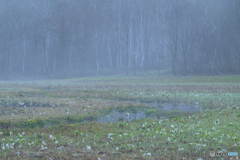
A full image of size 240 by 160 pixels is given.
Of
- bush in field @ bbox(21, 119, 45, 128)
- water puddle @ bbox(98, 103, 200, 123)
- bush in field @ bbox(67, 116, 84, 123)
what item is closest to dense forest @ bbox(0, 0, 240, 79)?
water puddle @ bbox(98, 103, 200, 123)

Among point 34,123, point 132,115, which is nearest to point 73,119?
point 34,123

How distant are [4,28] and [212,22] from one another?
61.2 meters

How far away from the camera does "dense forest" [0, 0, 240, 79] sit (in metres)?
54.6

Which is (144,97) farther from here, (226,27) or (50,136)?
(226,27)

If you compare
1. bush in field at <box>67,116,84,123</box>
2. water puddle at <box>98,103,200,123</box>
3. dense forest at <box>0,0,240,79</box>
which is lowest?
water puddle at <box>98,103,200,123</box>

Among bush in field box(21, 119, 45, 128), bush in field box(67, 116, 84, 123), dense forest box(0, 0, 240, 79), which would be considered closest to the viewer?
bush in field box(21, 119, 45, 128)

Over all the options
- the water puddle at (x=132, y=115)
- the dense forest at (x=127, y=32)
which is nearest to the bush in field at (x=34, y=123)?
the water puddle at (x=132, y=115)

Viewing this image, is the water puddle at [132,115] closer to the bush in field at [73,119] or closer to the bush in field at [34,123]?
the bush in field at [73,119]

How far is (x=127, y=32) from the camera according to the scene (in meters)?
55.7

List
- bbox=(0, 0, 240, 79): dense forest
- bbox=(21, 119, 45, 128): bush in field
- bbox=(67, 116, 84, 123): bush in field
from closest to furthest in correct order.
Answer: bbox=(21, 119, 45, 128): bush in field → bbox=(67, 116, 84, 123): bush in field → bbox=(0, 0, 240, 79): dense forest

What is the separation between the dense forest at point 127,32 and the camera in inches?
2148

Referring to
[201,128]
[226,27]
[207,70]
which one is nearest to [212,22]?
[226,27]

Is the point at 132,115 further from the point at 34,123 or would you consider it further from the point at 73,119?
the point at 34,123

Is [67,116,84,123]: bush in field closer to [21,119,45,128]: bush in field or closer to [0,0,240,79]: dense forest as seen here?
[21,119,45,128]: bush in field
